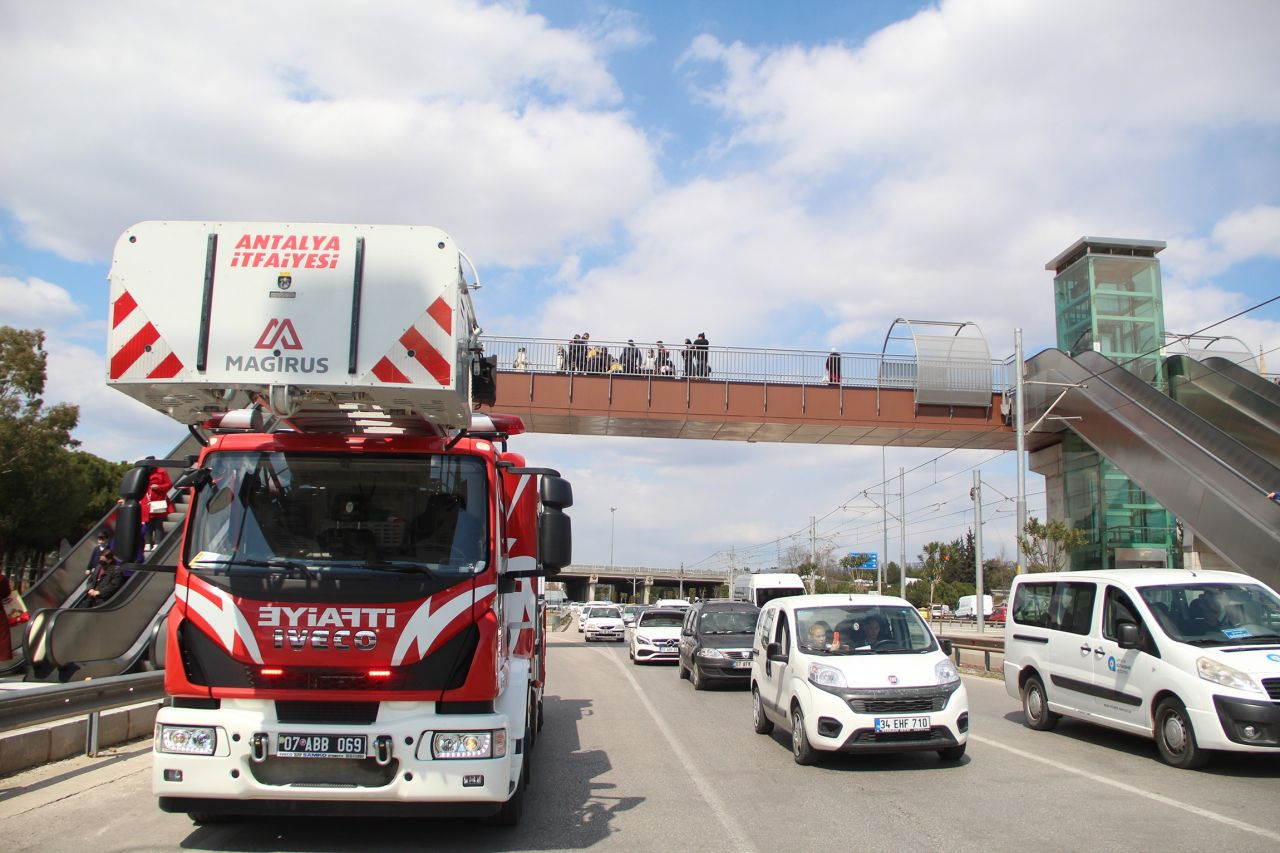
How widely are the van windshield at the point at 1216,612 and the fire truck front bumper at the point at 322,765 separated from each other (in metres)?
7.15

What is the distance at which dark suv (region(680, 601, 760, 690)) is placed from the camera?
17203 mm

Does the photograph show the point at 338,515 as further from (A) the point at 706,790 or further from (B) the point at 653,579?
(B) the point at 653,579

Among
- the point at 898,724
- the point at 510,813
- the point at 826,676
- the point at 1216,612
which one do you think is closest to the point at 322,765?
the point at 510,813

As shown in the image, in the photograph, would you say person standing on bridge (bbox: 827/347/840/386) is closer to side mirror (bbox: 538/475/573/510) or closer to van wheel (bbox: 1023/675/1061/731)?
van wheel (bbox: 1023/675/1061/731)

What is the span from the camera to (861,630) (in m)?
10.1

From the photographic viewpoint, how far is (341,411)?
6.50m

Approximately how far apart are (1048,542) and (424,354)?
25.6 meters

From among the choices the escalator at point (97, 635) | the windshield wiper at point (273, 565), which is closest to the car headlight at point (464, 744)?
the windshield wiper at point (273, 565)

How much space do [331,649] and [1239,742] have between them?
7642 millimetres

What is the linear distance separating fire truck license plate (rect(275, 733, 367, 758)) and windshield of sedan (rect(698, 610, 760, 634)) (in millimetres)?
13339

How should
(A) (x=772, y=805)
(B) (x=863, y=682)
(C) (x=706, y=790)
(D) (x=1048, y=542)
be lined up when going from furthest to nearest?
1. (D) (x=1048, y=542)
2. (B) (x=863, y=682)
3. (C) (x=706, y=790)
4. (A) (x=772, y=805)

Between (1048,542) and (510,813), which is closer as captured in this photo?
(510,813)

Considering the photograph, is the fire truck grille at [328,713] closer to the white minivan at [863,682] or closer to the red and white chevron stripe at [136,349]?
the red and white chevron stripe at [136,349]

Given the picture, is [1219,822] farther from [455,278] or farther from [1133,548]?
A: [1133,548]
